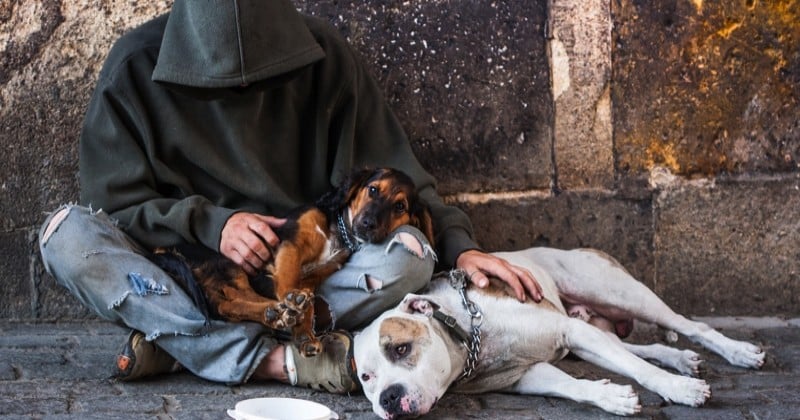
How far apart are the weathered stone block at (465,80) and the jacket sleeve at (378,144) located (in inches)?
10.7

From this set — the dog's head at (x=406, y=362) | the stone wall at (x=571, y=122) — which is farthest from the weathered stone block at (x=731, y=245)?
the dog's head at (x=406, y=362)

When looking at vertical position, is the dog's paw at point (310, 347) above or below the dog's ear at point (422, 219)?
below

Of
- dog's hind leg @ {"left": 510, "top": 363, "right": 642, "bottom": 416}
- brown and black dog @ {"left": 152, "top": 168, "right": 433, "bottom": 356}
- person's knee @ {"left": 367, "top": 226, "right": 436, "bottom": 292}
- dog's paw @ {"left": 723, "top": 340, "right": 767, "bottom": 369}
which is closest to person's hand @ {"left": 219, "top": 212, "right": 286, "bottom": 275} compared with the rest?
brown and black dog @ {"left": 152, "top": 168, "right": 433, "bottom": 356}

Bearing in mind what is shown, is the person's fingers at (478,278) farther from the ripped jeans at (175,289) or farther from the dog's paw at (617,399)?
the dog's paw at (617,399)

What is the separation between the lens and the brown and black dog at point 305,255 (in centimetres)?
372

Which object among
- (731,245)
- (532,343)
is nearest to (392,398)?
(532,343)

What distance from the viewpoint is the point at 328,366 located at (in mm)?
3713

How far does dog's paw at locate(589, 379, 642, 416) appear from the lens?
3.40 meters

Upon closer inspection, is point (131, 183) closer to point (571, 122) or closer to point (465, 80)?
point (465, 80)

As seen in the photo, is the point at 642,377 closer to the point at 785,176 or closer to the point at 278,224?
the point at 278,224

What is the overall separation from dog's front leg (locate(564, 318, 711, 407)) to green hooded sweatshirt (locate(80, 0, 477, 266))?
642 millimetres

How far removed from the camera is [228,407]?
351 centimetres

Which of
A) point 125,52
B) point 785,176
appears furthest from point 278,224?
point 785,176

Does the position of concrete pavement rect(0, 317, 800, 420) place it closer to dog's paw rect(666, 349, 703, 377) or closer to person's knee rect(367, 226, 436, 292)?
dog's paw rect(666, 349, 703, 377)
